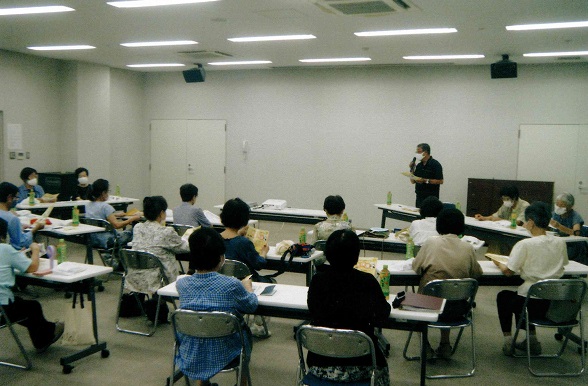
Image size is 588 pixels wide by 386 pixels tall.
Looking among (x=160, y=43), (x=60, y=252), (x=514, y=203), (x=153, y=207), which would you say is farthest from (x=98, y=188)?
(x=514, y=203)

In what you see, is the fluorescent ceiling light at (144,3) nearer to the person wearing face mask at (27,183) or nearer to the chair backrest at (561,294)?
the person wearing face mask at (27,183)

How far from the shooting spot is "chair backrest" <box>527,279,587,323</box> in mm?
3732

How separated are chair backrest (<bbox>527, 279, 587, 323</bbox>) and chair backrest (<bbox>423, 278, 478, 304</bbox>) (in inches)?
17.8

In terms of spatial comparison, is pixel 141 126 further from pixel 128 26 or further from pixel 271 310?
pixel 271 310

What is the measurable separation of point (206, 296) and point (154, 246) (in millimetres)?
1925

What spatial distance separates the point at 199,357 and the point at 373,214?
779cm

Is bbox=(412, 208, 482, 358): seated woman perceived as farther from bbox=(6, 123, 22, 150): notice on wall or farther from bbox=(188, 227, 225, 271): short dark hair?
bbox=(6, 123, 22, 150): notice on wall

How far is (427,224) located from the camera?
16.6 feet

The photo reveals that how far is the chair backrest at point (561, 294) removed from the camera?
3.73 m

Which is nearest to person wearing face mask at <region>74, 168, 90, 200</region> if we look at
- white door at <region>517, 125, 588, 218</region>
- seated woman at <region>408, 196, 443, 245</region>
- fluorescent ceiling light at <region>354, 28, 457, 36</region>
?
fluorescent ceiling light at <region>354, 28, 457, 36</region>

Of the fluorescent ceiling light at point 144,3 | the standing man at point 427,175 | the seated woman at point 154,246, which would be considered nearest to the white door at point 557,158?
the standing man at point 427,175

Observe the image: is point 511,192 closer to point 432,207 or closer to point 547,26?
point 547,26

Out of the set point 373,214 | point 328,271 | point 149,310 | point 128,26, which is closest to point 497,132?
point 373,214

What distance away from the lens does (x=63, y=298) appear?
561cm
